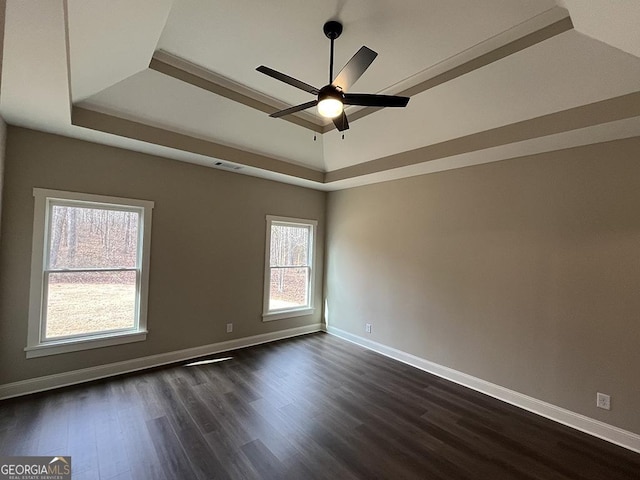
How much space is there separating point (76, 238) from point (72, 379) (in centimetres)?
151

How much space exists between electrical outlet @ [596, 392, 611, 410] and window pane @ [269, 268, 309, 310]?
3.91 meters

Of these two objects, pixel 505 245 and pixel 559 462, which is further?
pixel 505 245

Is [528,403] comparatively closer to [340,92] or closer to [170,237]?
[340,92]

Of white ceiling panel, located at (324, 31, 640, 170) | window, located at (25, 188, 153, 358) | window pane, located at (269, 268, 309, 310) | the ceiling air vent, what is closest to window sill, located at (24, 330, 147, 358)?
window, located at (25, 188, 153, 358)

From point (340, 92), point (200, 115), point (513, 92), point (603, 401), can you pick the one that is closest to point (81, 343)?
point (200, 115)

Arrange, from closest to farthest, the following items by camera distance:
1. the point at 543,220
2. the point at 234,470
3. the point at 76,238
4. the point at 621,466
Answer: the point at 234,470 → the point at 621,466 → the point at 543,220 → the point at 76,238

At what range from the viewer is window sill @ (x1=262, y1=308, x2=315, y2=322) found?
4.90 m

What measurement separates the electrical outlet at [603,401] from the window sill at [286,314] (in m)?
3.83

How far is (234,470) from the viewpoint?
7.11ft

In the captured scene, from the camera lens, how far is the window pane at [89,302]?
3258mm

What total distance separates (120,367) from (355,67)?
399 centimetres

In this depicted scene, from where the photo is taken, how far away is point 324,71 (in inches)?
116

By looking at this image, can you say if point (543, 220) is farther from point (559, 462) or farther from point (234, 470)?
point (234, 470)

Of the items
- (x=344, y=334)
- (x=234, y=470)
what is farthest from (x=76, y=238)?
(x=344, y=334)
